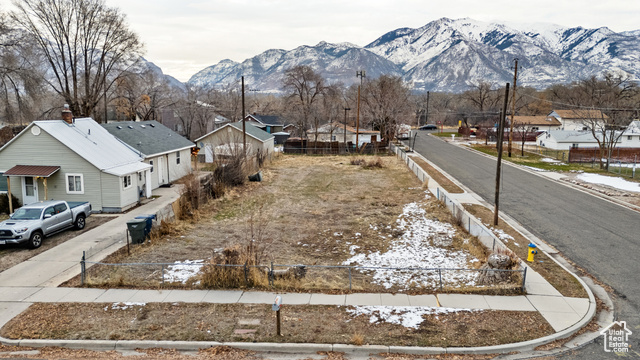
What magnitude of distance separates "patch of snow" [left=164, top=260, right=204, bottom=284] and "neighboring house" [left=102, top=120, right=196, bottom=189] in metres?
15.9

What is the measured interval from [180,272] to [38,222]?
7.74m

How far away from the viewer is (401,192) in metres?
30.2

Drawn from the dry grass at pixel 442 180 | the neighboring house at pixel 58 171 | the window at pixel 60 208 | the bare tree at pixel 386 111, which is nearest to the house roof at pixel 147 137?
the neighboring house at pixel 58 171

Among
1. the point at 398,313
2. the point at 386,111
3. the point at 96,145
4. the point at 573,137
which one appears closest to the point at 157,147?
the point at 96,145

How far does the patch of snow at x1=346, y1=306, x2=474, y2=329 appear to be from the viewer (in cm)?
1100

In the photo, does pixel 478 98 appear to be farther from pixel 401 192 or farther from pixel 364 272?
pixel 364 272

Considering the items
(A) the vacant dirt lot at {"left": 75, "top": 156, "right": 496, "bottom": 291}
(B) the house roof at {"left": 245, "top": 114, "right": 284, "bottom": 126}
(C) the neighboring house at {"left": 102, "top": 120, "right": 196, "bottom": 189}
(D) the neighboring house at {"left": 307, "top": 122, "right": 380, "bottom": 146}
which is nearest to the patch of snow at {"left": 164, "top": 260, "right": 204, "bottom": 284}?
(A) the vacant dirt lot at {"left": 75, "top": 156, "right": 496, "bottom": 291}

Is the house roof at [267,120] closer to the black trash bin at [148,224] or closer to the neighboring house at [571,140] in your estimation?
the neighboring house at [571,140]

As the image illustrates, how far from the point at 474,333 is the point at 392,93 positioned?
6326 cm

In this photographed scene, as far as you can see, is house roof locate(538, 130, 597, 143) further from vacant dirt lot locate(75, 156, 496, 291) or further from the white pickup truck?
the white pickup truck

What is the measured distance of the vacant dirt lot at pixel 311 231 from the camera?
14.6 metres

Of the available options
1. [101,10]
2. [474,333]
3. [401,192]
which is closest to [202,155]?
[101,10]

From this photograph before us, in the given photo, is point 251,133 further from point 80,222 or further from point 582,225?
point 582,225

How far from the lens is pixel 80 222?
798 inches
